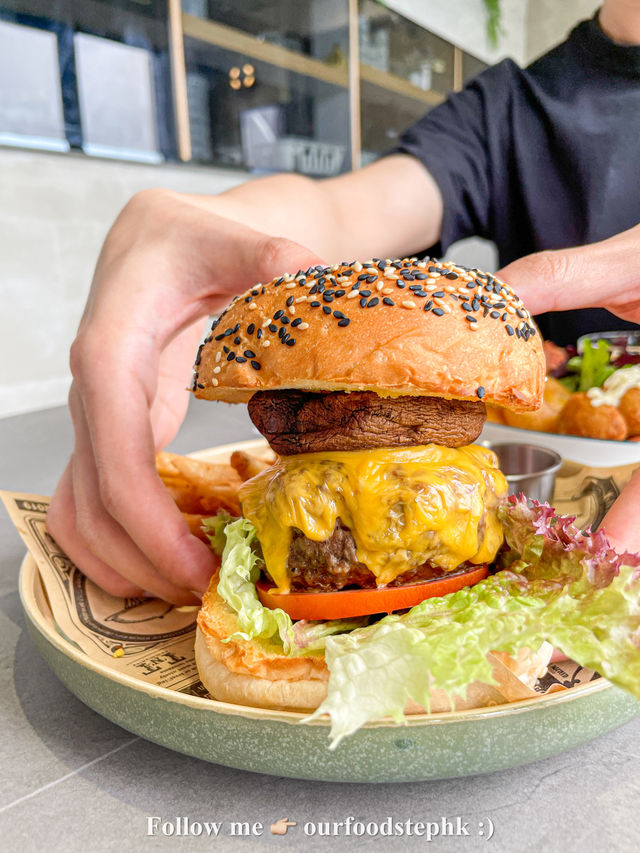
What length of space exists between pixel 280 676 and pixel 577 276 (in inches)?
35.6

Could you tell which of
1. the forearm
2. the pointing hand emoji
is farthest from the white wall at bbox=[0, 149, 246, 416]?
the pointing hand emoji

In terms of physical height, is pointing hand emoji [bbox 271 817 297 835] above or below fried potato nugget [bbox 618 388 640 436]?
below

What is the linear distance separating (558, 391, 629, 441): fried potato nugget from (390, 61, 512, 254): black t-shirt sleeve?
1.04 meters

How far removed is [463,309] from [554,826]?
744mm

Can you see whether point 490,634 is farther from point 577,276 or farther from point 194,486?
point 194,486

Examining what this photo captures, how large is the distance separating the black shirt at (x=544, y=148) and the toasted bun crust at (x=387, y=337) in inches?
64.9

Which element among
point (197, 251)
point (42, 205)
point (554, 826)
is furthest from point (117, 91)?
point (554, 826)

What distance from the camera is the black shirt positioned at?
2.53 meters

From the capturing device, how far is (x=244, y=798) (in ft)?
2.80

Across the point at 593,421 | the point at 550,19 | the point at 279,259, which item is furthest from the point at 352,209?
the point at 550,19

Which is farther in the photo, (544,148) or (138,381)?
(544,148)

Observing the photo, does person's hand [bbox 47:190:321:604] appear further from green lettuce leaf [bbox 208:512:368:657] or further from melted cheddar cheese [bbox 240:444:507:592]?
melted cheddar cheese [bbox 240:444:507:592]

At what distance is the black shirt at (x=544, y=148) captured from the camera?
2.53 m

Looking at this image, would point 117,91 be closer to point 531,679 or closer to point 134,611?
point 134,611
